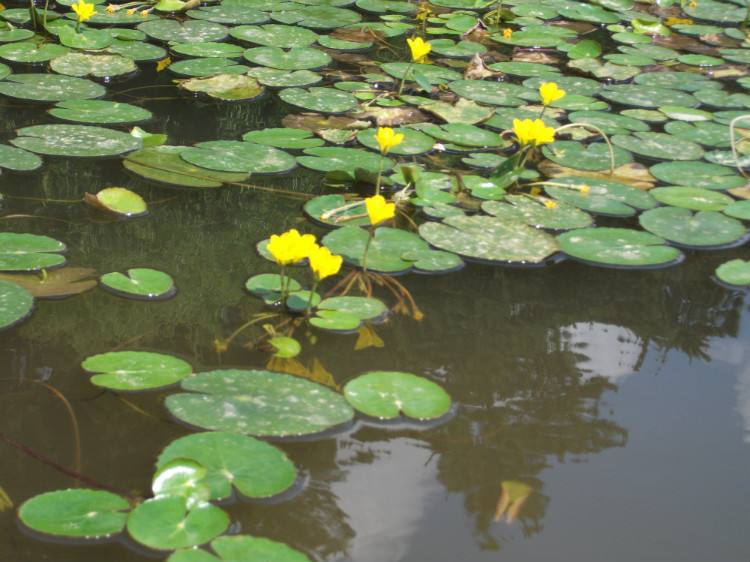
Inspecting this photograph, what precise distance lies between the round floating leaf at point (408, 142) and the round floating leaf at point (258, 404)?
1198 millimetres

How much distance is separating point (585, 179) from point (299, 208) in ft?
2.59

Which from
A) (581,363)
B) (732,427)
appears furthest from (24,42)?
(732,427)

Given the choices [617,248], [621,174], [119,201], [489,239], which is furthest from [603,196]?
[119,201]

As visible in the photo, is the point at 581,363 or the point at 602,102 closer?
the point at 581,363

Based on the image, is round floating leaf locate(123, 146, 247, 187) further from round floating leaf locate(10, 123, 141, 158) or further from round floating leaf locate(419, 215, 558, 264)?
round floating leaf locate(419, 215, 558, 264)

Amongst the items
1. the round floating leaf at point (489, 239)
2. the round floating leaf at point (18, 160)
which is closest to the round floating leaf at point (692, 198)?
the round floating leaf at point (489, 239)

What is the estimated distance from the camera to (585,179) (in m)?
2.60

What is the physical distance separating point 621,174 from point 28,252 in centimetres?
156

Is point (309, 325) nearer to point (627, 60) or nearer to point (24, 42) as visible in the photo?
point (24, 42)

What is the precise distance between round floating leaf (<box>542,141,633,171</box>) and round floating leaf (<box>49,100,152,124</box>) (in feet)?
3.92

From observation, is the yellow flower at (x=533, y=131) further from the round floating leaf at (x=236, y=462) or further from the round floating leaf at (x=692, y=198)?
the round floating leaf at (x=236, y=462)

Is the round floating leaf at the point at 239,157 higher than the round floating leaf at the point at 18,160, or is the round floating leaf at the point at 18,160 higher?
the round floating leaf at the point at 239,157

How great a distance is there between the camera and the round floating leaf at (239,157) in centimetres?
253

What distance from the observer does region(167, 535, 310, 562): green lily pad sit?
1.25 m
